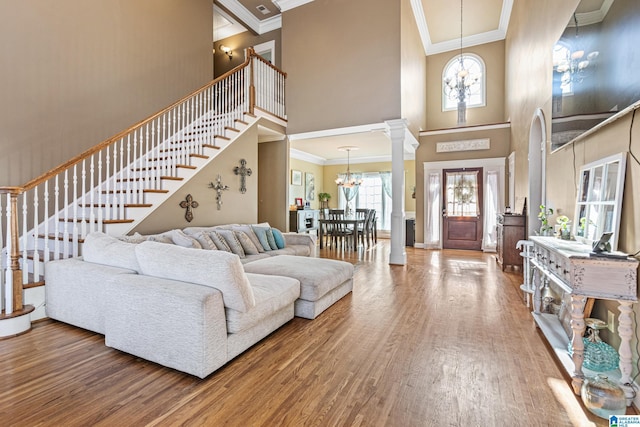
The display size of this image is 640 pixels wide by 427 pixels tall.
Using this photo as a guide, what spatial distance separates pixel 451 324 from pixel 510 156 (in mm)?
5360

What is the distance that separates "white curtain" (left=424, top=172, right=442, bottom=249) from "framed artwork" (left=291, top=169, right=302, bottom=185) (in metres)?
3.99

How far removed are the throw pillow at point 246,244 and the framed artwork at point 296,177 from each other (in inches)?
198

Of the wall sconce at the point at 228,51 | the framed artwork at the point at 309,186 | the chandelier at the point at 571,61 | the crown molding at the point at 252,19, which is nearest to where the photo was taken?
the chandelier at the point at 571,61

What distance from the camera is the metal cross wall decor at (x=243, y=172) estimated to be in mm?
5581

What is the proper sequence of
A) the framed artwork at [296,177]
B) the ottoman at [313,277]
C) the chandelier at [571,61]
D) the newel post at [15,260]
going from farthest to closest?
the framed artwork at [296,177] → the ottoman at [313,277] → the newel post at [15,260] → the chandelier at [571,61]

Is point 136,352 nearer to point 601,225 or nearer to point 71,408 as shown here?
point 71,408

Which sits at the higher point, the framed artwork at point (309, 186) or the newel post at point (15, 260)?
the framed artwork at point (309, 186)

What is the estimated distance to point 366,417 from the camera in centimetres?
162

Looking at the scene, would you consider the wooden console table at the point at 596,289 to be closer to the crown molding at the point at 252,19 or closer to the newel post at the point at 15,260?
the newel post at the point at 15,260

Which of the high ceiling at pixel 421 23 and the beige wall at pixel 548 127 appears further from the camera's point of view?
the high ceiling at pixel 421 23

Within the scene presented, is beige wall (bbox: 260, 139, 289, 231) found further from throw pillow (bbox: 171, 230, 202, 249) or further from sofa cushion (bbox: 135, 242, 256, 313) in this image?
sofa cushion (bbox: 135, 242, 256, 313)

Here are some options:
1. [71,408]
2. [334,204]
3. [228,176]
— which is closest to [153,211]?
[228,176]

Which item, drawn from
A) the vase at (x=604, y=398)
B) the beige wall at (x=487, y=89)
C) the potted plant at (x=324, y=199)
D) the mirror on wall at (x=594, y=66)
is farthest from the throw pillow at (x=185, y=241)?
the potted plant at (x=324, y=199)

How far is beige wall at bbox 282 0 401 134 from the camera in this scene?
5695 millimetres
